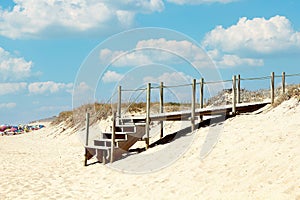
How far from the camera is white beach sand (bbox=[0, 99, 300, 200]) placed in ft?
25.1

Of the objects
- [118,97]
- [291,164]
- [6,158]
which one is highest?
[118,97]

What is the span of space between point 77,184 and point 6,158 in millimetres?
6512

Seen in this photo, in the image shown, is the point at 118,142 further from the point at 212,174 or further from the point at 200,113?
the point at 212,174

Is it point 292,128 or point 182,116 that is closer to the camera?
point 292,128

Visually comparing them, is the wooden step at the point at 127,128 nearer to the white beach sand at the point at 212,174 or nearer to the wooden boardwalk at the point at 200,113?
the wooden boardwalk at the point at 200,113

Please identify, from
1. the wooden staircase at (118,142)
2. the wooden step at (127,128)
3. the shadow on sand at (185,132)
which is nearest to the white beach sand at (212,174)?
the wooden staircase at (118,142)

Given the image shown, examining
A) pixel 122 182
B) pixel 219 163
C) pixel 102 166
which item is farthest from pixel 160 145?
pixel 219 163

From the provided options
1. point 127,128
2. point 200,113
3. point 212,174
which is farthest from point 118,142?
point 212,174

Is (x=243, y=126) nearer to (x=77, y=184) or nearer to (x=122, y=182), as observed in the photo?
(x=122, y=182)

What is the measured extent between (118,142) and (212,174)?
16.3ft

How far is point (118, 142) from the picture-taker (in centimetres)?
1309

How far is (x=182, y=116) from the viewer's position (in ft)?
46.1

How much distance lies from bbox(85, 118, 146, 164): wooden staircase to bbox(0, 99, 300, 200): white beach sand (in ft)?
1.62

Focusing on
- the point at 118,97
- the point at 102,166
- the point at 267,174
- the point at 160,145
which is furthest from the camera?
the point at 118,97
